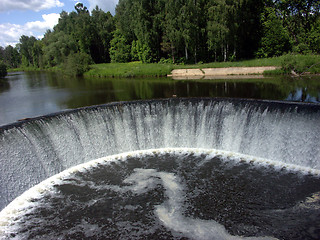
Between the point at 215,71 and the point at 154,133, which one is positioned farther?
the point at 215,71

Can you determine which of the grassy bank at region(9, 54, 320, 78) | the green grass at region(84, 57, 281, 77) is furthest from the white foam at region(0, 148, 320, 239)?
the green grass at region(84, 57, 281, 77)

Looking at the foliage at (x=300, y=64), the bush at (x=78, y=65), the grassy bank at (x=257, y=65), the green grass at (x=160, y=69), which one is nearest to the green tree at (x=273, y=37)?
the grassy bank at (x=257, y=65)

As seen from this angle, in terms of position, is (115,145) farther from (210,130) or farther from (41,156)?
(210,130)

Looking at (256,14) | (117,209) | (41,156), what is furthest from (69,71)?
(117,209)

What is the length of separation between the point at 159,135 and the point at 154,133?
24 cm

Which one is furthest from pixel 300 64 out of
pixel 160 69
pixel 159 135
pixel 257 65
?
pixel 159 135

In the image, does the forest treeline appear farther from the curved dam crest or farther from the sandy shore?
the curved dam crest

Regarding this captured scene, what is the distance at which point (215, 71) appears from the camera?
2781cm

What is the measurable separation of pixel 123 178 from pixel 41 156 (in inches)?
119

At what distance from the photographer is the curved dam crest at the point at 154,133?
8758 mm

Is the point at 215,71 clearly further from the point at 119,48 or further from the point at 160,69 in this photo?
the point at 119,48

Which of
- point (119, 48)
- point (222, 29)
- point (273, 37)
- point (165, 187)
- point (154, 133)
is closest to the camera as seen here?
point (165, 187)

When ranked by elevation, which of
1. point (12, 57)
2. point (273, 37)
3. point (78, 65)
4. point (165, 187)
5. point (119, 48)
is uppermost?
point (12, 57)

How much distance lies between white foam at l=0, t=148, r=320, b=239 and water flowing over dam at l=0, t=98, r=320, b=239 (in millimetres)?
66
